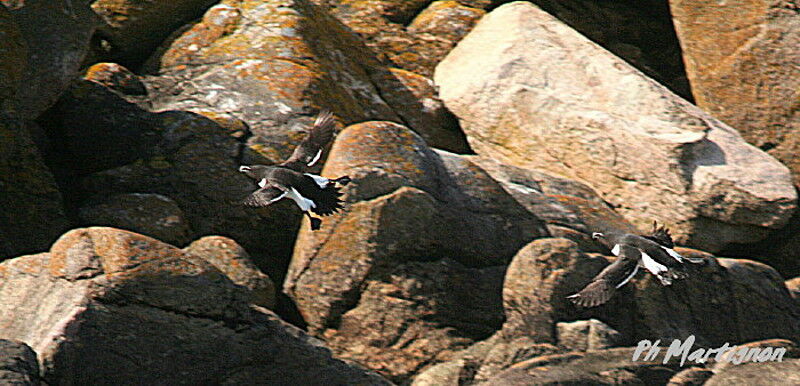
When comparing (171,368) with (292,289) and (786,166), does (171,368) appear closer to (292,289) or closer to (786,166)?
(292,289)

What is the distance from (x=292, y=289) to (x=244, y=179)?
4.65 feet

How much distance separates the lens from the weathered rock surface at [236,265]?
1098cm

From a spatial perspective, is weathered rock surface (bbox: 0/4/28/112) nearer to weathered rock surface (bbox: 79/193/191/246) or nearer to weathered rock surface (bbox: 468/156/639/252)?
weathered rock surface (bbox: 79/193/191/246)

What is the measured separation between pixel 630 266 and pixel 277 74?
15.4 ft

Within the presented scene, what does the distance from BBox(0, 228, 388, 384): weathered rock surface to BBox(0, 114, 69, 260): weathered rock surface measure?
1275 mm

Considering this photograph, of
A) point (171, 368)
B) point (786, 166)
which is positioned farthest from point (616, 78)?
point (171, 368)

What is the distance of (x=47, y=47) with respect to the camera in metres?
12.3

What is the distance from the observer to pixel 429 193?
465 inches

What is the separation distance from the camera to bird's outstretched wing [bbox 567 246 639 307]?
10.4m

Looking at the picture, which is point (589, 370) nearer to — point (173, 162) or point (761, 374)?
point (761, 374)

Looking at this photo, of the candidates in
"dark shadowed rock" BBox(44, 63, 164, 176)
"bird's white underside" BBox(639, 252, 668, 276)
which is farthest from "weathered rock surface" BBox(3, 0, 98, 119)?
"bird's white underside" BBox(639, 252, 668, 276)

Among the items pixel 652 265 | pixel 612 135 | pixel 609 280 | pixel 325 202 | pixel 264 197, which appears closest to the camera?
pixel 264 197

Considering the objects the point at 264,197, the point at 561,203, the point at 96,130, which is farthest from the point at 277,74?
the point at 264,197

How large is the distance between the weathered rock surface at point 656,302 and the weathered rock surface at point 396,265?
1.53 feet
